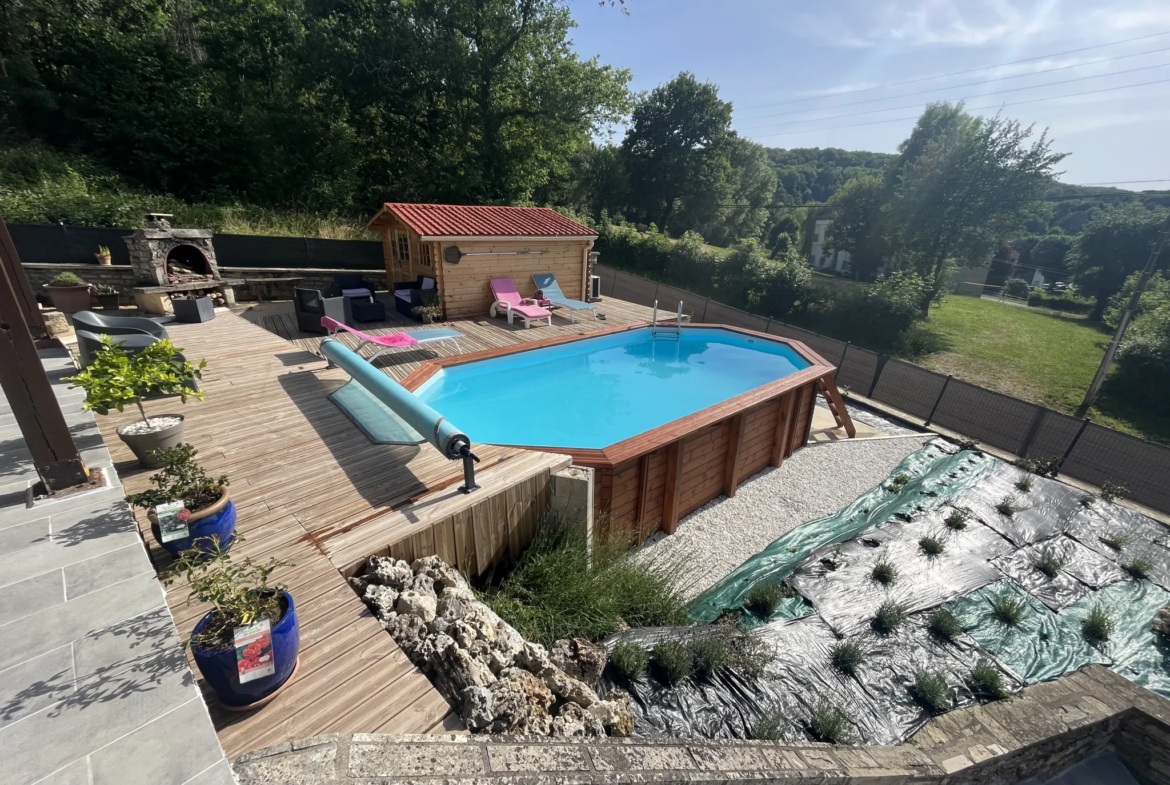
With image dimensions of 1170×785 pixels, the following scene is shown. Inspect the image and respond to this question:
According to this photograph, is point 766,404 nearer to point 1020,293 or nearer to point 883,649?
point 883,649

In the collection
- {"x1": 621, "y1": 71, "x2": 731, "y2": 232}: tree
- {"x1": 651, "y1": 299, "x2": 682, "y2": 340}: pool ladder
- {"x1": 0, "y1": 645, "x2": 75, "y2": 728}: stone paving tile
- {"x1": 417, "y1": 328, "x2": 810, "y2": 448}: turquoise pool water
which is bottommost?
{"x1": 417, "y1": 328, "x2": 810, "y2": 448}: turquoise pool water

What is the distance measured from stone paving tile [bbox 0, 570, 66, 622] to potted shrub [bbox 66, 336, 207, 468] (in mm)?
1010

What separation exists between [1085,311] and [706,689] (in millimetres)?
39100

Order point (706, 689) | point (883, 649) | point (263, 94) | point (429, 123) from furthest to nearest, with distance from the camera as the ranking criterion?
point (429, 123), point (263, 94), point (883, 649), point (706, 689)

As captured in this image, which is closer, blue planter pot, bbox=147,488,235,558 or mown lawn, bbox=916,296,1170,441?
blue planter pot, bbox=147,488,235,558

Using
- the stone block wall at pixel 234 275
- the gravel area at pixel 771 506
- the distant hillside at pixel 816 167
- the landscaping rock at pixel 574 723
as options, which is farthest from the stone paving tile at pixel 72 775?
the distant hillside at pixel 816 167

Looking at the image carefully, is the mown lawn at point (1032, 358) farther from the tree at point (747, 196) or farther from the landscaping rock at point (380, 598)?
the landscaping rock at point (380, 598)

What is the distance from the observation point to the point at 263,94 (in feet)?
56.2

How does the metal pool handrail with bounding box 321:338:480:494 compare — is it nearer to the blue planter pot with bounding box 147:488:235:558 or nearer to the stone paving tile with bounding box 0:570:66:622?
the blue planter pot with bounding box 147:488:235:558

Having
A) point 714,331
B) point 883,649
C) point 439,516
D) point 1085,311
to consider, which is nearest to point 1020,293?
point 1085,311

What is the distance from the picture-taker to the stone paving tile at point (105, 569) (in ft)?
7.49

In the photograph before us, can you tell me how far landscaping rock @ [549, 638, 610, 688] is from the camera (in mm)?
2869

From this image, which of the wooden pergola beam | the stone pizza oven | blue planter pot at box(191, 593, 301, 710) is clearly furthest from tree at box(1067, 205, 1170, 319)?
the stone pizza oven

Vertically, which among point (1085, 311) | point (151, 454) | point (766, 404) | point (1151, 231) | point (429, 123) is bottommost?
point (1085, 311)
